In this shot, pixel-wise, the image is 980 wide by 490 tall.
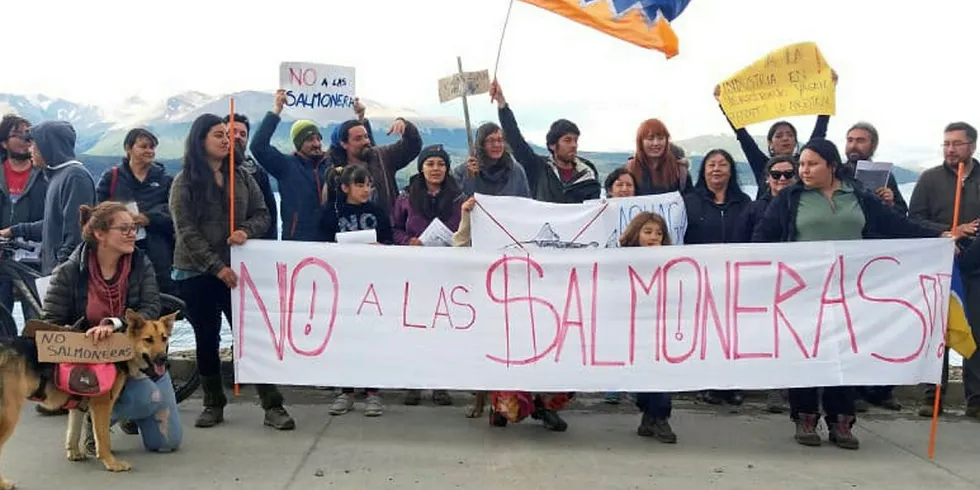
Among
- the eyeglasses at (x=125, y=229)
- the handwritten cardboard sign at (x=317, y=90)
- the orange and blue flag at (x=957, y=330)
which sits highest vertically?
the handwritten cardboard sign at (x=317, y=90)

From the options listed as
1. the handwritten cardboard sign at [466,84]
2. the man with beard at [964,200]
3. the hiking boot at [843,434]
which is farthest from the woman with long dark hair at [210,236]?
the man with beard at [964,200]

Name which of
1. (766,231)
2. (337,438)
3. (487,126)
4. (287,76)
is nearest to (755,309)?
(766,231)

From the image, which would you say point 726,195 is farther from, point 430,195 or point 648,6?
point 430,195

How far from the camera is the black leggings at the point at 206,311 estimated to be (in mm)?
5172

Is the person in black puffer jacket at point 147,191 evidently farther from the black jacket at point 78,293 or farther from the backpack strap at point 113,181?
the black jacket at point 78,293

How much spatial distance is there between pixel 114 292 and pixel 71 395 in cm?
56

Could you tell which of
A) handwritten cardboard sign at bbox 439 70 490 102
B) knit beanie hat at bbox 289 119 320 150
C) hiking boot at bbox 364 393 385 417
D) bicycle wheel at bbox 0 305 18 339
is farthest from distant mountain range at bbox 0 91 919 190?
hiking boot at bbox 364 393 385 417

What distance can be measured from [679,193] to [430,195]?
1.62 meters

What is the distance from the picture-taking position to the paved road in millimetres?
4324

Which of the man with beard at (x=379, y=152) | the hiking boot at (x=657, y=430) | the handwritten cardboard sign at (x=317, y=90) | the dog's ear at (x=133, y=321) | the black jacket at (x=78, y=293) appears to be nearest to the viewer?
the dog's ear at (x=133, y=321)

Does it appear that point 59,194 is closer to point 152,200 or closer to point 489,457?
point 152,200

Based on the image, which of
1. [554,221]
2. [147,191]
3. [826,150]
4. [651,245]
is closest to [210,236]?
[147,191]

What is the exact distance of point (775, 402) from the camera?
606 cm

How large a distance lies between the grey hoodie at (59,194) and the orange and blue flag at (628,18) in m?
3.21
